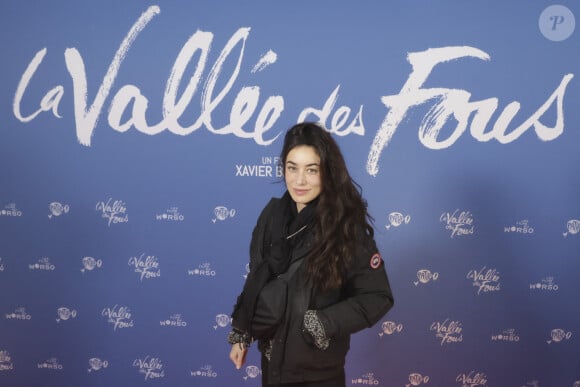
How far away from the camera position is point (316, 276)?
1.82 meters

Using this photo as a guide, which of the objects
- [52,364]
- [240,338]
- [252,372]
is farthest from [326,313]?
[52,364]

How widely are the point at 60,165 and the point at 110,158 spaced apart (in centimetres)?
29

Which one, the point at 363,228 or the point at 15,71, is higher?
the point at 15,71

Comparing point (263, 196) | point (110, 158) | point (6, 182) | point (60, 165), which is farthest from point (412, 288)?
point (6, 182)

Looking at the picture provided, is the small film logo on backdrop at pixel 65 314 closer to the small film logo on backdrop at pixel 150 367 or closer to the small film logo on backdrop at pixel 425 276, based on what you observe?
the small film logo on backdrop at pixel 150 367

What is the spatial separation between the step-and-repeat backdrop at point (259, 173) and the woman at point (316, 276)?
1157 mm

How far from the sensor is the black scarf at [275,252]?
75.4 inches

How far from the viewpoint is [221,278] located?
323cm

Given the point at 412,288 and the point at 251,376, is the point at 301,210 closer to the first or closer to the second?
the point at 412,288

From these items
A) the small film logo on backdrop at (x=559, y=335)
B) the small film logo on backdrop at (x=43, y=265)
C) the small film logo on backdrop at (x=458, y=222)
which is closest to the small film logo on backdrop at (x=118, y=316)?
the small film logo on backdrop at (x=43, y=265)

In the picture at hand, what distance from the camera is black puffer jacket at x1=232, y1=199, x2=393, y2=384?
1813 millimetres

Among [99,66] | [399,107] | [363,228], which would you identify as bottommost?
[363,228]

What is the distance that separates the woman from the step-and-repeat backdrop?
116 centimetres

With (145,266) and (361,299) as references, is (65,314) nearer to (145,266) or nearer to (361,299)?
(145,266)
